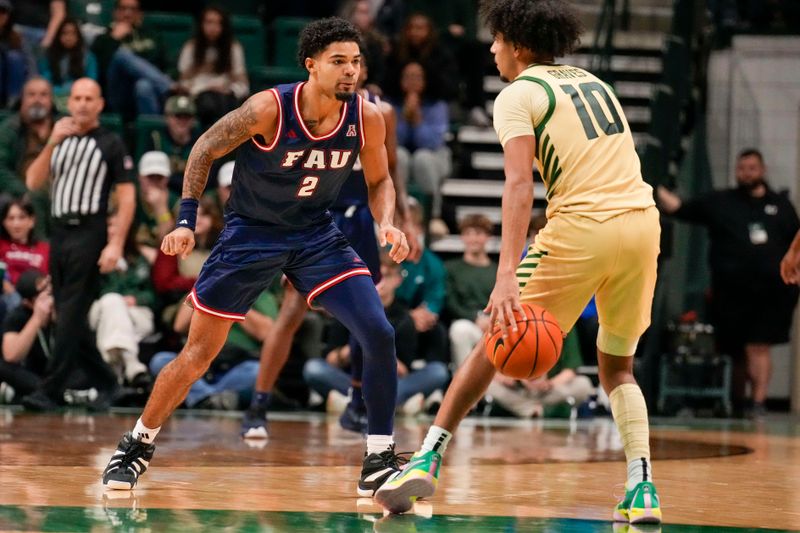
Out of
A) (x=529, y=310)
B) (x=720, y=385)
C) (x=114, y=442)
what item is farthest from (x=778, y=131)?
(x=529, y=310)

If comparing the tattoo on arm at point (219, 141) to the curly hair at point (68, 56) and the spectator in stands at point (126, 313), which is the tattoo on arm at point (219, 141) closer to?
the spectator in stands at point (126, 313)

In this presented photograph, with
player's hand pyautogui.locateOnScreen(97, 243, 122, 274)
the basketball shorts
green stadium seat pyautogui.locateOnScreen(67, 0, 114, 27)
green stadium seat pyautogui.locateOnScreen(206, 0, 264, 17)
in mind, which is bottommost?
player's hand pyautogui.locateOnScreen(97, 243, 122, 274)

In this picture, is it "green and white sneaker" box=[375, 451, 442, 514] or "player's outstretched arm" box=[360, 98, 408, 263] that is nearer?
"green and white sneaker" box=[375, 451, 442, 514]

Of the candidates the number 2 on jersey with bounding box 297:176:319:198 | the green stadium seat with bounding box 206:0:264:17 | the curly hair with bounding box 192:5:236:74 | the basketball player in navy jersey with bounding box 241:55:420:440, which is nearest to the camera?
the number 2 on jersey with bounding box 297:176:319:198

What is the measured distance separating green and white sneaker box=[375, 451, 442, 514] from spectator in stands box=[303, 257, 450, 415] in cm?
473

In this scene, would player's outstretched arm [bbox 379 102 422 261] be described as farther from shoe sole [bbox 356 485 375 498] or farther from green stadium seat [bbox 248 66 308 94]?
green stadium seat [bbox 248 66 308 94]

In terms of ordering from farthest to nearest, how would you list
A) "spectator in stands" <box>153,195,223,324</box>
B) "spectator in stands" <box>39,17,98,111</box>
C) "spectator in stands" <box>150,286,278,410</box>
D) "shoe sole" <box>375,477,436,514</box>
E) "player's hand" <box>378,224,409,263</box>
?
"spectator in stands" <box>39,17,98,111</box> < "spectator in stands" <box>153,195,223,324</box> < "spectator in stands" <box>150,286,278,410</box> < "player's hand" <box>378,224,409,263</box> < "shoe sole" <box>375,477,436,514</box>

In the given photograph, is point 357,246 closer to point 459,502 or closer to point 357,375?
point 357,375

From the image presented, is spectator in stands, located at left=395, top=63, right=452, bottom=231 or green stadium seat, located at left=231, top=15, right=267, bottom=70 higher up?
green stadium seat, located at left=231, top=15, right=267, bottom=70

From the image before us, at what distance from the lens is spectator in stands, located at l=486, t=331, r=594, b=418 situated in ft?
32.9

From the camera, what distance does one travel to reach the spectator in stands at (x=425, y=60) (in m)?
12.1

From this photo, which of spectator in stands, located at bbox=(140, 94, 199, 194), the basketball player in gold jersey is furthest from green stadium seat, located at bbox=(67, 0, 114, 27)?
the basketball player in gold jersey

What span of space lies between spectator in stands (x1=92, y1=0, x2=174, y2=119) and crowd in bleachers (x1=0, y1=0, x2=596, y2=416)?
2cm

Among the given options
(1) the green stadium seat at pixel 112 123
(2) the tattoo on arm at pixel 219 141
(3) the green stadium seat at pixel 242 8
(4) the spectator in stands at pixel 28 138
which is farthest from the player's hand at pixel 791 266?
(3) the green stadium seat at pixel 242 8
